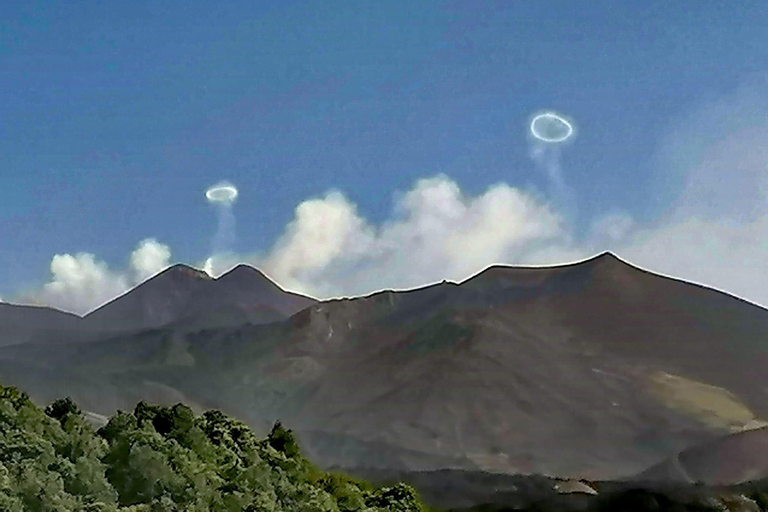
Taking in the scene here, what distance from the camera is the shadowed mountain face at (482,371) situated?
9062cm

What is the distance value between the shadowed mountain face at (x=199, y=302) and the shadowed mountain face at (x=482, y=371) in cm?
627

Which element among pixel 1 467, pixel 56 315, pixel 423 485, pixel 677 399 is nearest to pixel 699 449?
pixel 677 399

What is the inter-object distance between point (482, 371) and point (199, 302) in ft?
187

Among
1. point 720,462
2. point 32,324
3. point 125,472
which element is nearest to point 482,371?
point 720,462

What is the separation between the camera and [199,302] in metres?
139

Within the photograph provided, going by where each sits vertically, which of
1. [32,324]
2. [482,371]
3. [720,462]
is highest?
[32,324]

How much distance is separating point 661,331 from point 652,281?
12.6 metres

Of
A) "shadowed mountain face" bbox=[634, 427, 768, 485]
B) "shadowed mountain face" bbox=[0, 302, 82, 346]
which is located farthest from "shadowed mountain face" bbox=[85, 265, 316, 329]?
"shadowed mountain face" bbox=[634, 427, 768, 485]

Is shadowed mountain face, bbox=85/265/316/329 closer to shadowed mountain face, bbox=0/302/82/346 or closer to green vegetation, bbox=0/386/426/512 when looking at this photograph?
shadowed mountain face, bbox=0/302/82/346

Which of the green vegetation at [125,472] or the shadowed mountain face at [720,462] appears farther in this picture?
the shadowed mountain face at [720,462]


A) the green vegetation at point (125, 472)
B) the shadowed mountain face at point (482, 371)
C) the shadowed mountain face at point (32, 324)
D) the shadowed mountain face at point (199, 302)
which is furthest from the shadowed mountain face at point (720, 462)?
the shadowed mountain face at point (32, 324)

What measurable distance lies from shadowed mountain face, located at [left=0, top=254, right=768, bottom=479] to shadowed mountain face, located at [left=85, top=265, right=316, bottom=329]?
20.6 feet

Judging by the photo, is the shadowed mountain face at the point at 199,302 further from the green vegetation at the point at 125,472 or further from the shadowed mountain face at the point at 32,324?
the green vegetation at the point at 125,472

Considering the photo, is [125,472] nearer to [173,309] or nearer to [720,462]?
[720,462]
